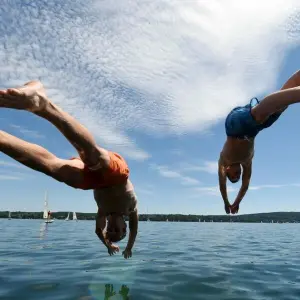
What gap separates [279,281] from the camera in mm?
11742

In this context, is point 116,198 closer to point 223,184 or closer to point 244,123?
point 223,184

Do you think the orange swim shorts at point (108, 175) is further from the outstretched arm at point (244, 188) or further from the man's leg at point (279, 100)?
the outstretched arm at point (244, 188)

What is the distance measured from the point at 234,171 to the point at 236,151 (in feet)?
1.85

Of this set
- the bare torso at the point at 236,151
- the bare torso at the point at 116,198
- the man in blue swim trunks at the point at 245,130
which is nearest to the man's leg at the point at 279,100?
the man in blue swim trunks at the point at 245,130

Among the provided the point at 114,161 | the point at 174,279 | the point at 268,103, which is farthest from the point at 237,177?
the point at 174,279

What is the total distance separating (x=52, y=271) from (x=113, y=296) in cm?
407

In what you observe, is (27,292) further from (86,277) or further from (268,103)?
(268,103)

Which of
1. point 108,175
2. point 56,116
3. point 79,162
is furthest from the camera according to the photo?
point 79,162

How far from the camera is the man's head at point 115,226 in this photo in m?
7.91

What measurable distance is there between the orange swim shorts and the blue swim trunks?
252cm

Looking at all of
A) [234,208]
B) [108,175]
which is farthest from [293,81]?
[108,175]

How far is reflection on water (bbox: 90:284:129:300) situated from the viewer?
378 inches

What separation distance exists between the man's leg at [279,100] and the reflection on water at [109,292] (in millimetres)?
5990

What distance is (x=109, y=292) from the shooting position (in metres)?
10.1
